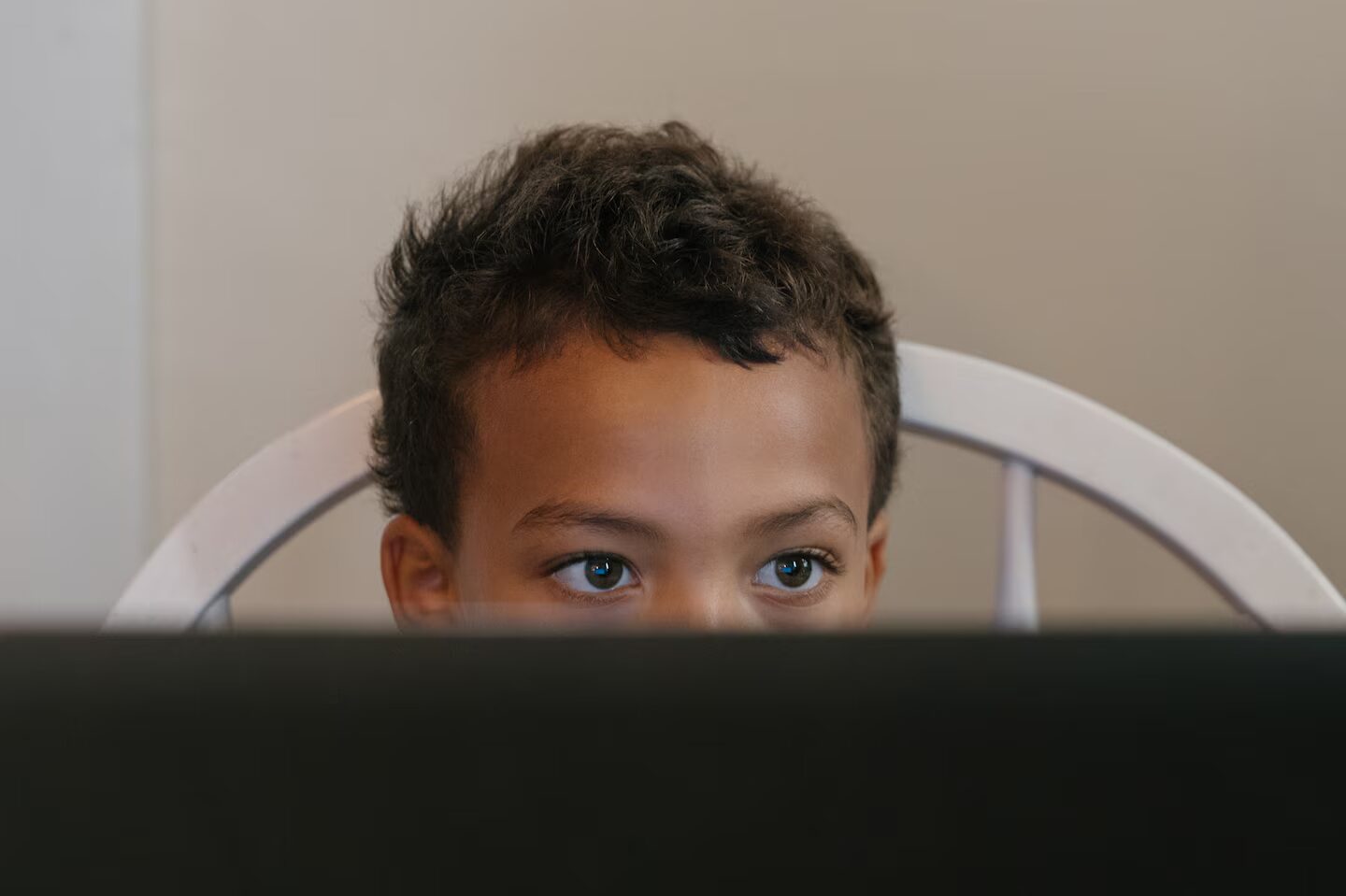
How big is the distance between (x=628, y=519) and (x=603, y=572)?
31 mm

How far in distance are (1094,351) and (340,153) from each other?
600 millimetres

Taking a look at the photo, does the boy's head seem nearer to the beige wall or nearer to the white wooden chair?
the white wooden chair

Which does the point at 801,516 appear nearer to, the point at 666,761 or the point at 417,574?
the point at 417,574

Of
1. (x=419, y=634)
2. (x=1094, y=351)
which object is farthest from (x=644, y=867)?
(x=1094, y=351)

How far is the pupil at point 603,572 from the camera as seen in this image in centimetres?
63

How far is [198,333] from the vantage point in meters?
1.03

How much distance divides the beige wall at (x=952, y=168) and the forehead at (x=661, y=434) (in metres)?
0.36

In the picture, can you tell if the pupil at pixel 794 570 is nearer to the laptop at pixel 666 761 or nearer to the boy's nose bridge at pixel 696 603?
the boy's nose bridge at pixel 696 603

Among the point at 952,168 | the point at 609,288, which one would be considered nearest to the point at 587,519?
the point at 609,288

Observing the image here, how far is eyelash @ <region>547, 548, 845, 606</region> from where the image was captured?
63cm

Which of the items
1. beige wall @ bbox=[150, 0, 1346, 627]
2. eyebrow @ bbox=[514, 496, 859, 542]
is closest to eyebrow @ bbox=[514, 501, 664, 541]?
eyebrow @ bbox=[514, 496, 859, 542]

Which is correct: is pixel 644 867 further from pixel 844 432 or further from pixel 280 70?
pixel 280 70

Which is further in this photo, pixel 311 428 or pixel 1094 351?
pixel 1094 351

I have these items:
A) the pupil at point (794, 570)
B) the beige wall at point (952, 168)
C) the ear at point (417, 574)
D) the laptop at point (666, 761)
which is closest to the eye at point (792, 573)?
the pupil at point (794, 570)
